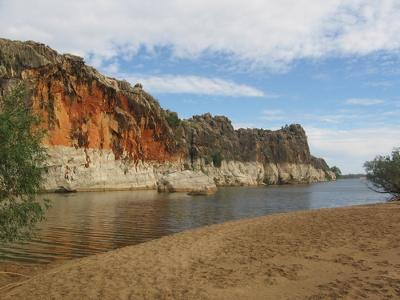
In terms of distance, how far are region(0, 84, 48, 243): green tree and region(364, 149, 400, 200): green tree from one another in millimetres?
39571

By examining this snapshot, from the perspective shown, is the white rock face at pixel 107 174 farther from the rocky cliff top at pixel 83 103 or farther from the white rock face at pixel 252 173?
the white rock face at pixel 252 173

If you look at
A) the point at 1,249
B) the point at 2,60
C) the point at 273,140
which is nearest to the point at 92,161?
the point at 2,60

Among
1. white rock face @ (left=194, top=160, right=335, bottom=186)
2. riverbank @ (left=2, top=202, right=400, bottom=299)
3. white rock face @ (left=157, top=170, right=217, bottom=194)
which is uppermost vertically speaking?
white rock face @ (left=194, top=160, right=335, bottom=186)

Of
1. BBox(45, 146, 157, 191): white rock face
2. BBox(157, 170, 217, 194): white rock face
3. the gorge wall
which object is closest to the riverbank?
the gorge wall

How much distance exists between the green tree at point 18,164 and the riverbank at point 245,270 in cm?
216

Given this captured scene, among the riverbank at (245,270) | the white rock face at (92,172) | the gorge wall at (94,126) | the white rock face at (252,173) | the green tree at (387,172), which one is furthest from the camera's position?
the white rock face at (252,173)

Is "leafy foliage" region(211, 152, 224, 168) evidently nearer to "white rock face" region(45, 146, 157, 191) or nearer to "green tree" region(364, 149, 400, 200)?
"white rock face" region(45, 146, 157, 191)

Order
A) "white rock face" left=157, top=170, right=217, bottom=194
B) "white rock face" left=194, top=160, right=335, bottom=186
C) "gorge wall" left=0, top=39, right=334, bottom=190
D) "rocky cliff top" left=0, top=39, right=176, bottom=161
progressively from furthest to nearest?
"white rock face" left=194, top=160, right=335, bottom=186 → "white rock face" left=157, top=170, right=217, bottom=194 → "gorge wall" left=0, top=39, right=334, bottom=190 → "rocky cliff top" left=0, top=39, right=176, bottom=161

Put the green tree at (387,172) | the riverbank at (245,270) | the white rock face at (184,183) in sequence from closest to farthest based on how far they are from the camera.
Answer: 1. the riverbank at (245,270)
2. the green tree at (387,172)
3. the white rock face at (184,183)

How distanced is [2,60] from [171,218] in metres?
49.6

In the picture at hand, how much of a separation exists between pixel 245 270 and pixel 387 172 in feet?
124

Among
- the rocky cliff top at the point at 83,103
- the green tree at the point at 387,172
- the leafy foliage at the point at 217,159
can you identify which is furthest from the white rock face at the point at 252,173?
the green tree at the point at 387,172

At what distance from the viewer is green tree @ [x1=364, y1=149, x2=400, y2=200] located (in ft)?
150

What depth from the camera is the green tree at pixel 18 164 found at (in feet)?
46.9
